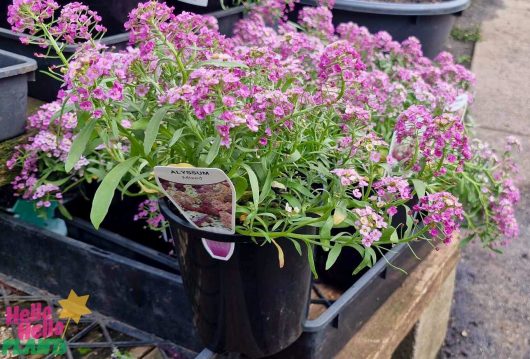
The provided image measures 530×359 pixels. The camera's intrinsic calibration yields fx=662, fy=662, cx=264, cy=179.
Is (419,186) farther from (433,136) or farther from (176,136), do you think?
(176,136)

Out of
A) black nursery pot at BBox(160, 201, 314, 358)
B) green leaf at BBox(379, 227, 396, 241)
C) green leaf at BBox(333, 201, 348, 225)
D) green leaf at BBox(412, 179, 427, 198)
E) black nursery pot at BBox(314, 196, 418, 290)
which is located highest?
green leaf at BBox(412, 179, 427, 198)

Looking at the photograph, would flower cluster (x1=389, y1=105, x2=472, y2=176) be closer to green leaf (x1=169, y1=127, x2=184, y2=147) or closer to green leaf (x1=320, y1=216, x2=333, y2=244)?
green leaf (x1=320, y1=216, x2=333, y2=244)

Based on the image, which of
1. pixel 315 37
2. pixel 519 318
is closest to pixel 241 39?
pixel 315 37

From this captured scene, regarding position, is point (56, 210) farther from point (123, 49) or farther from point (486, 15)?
point (486, 15)

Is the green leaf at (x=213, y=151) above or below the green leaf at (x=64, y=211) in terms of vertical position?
above

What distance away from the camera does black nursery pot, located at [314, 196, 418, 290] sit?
1472mm

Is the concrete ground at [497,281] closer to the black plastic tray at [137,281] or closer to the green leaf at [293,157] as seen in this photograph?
the black plastic tray at [137,281]

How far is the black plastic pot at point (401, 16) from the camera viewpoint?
2.54 metres

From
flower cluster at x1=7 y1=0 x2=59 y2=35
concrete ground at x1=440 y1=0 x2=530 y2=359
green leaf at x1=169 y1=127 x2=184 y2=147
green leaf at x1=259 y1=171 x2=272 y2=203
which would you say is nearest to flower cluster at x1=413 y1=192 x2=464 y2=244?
green leaf at x1=259 y1=171 x2=272 y2=203

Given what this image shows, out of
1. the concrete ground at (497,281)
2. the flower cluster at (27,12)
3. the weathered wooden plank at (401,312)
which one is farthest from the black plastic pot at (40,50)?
the concrete ground at (497,281)

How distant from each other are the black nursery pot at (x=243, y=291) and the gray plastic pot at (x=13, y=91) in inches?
20.9

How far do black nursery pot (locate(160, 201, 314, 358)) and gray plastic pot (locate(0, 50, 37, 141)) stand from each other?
530 mm

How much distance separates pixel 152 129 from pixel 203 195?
0.12m

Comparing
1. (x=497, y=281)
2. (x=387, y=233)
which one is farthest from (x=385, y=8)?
(x=387, y=233)
